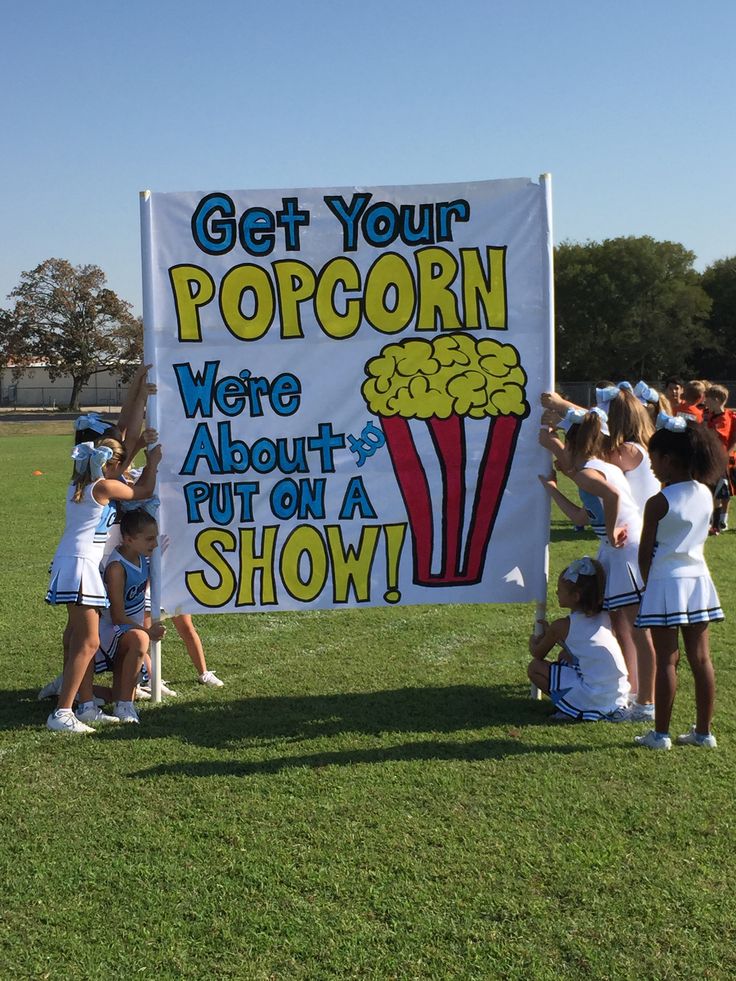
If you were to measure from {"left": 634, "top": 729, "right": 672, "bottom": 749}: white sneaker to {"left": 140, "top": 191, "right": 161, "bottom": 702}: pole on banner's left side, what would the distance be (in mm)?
2859

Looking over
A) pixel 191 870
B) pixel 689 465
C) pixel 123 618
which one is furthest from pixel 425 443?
pixel 191 870

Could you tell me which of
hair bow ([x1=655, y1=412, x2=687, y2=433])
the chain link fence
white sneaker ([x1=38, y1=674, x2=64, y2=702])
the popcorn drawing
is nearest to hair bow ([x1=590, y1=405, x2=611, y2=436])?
the popcorn drawing

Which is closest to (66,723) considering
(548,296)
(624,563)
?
(624,563)

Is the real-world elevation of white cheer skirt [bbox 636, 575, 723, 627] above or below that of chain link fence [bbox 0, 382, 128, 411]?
below

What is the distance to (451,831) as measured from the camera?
434 centimetres

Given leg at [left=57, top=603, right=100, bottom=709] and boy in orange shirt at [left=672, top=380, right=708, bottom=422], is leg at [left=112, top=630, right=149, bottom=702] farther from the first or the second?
boy in orange shirt at [left=672, top=380, right=708, bottom=422]

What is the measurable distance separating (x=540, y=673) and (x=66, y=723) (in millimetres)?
2708

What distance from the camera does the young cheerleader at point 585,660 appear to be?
5809 mm

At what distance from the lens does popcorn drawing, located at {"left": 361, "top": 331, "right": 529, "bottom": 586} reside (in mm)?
6230

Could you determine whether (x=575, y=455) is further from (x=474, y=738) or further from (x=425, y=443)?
(x=474, y=738)

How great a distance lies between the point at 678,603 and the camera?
5.14 metres

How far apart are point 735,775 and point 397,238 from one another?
351 centimetres

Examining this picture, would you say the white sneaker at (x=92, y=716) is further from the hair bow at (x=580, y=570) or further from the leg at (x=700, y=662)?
the leg at (x=700, y=662)

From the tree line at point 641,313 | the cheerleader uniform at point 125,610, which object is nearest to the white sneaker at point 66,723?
the cheerleader uniform at point 125,610
